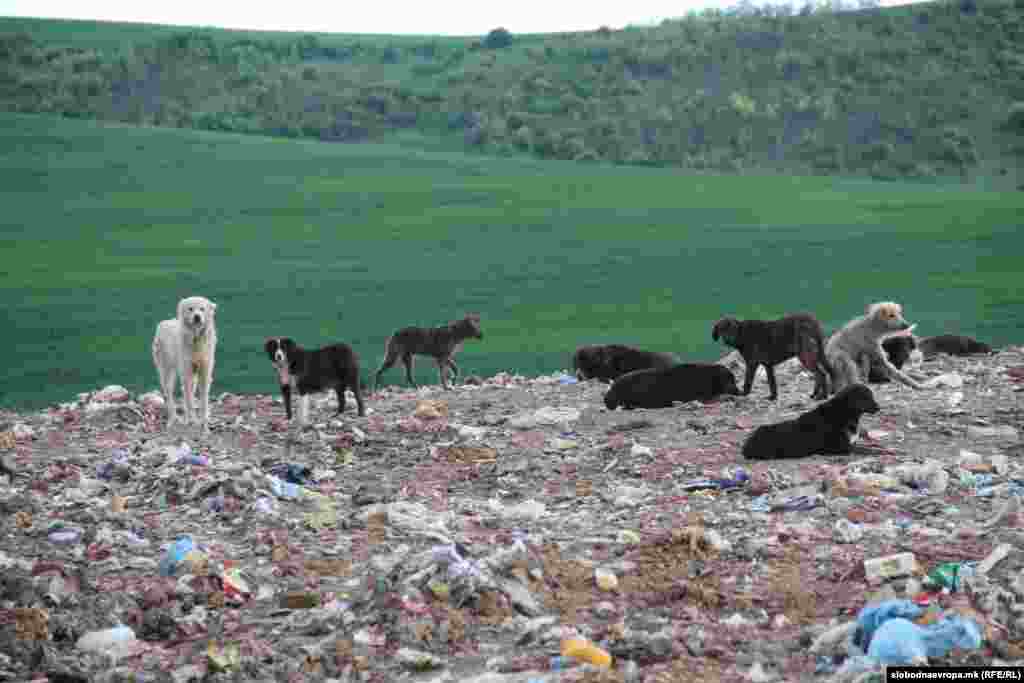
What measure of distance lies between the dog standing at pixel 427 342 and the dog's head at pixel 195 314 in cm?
443

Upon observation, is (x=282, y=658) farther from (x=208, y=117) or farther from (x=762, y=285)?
(x=208, y=117)

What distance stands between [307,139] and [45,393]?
33.6 m

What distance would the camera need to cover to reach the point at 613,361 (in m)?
16.7

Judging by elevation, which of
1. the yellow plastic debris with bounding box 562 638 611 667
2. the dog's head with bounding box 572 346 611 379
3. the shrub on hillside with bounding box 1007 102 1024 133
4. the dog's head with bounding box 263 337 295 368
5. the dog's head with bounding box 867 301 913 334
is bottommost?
the dog's head with bounding box 572 346 611 379

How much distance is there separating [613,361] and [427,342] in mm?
2666

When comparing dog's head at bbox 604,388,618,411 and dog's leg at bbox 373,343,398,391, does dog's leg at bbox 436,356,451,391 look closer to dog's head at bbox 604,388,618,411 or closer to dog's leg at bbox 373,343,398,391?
dog's leg at bbox 373,343,398,391

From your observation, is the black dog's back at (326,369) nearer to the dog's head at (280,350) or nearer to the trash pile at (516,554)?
the dog's head at (280,350)

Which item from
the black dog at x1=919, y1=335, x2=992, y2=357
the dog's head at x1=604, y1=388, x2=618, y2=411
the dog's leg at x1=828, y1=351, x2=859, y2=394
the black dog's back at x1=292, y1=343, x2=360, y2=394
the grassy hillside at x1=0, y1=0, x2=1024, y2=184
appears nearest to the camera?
the dog's leg at x1=828, y1=351, x2=859, y2=394

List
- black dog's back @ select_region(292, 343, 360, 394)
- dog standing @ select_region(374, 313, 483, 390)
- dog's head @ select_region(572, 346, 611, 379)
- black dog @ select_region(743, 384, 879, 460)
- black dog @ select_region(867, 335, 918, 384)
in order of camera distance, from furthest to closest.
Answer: dog standing @ select_region(374, 313, 483, 390), dog's head @ select_region(572, 346, 611, 379), black dog @ select_region(867, 335, 918, 384), black dog's back @ select_region(292, 343, 360, 394), black dog @ select_region(743, 384, 879, 460)

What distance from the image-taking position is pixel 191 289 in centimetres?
2762

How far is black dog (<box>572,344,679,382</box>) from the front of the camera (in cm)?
1645

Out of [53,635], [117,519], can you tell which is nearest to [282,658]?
[53,635]

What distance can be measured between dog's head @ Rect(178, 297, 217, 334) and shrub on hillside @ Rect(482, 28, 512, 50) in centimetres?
5841

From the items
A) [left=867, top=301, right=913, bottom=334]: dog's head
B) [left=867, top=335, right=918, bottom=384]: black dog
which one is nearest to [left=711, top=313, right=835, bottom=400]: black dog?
[left=867, top=301, right=913, bottom=334]: dog's head
